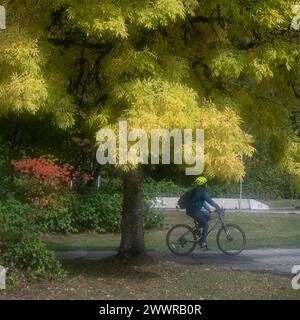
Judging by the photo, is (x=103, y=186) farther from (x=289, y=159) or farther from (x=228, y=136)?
(x=228, y=136)

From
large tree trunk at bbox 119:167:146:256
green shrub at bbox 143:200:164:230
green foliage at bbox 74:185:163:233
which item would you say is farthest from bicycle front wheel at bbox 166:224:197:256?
green shrub at bbox 143:200:164:230

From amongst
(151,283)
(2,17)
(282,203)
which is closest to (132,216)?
(151,283)

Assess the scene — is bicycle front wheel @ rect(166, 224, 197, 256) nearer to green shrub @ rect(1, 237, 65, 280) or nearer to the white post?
green shrub @ rect(1, 237, 65, 280)

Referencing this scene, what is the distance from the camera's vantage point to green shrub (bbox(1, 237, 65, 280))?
981cm

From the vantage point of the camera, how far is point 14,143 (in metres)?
13.8

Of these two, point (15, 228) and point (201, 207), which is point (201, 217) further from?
point (15, 228)

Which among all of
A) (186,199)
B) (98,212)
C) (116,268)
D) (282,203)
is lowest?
(116,268)

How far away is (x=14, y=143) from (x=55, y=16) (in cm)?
474

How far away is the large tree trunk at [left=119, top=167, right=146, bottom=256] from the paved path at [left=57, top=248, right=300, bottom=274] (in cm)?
128

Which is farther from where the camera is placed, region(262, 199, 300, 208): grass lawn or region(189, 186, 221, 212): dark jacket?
region(262, 199, 300, 208): grass lawn

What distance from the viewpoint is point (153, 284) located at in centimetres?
1010

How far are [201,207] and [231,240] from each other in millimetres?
1124

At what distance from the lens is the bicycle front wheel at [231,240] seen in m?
13.2

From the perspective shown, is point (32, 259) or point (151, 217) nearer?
point (32, 259)
